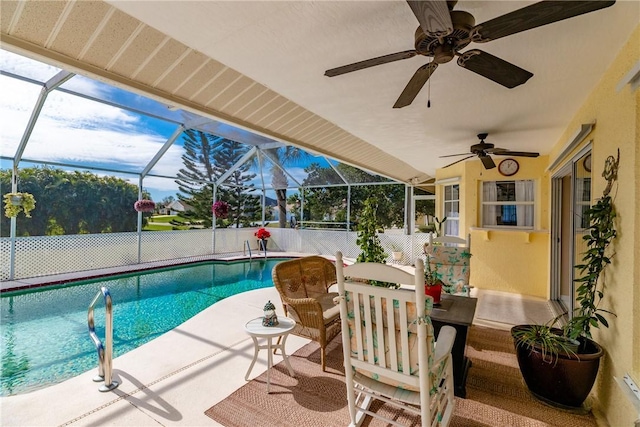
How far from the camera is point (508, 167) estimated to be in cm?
590

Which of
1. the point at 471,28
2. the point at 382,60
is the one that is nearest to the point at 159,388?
the point at 382,60

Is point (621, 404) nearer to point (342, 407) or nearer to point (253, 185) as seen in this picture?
point (342, 407)

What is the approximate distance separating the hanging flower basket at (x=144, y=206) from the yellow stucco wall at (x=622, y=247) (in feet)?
31.1

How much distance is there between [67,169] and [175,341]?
6711 millimetres

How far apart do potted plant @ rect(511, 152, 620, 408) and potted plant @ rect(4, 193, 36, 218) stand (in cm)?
871

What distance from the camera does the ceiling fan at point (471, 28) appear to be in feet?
4.08

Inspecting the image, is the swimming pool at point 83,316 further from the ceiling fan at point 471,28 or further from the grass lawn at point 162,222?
the ceiling fan at point 471,28

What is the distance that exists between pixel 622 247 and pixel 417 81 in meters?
1.80

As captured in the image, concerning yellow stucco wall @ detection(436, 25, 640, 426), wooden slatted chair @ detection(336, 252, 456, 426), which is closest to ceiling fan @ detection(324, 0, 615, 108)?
yellow stucco wall @ detection(436, 25, 640, 426)

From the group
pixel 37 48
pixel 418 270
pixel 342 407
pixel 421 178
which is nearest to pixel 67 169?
pixel 37 48

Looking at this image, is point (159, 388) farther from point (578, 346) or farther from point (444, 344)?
point (578, 346)

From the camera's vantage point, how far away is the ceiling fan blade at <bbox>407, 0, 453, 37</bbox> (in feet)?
3.98

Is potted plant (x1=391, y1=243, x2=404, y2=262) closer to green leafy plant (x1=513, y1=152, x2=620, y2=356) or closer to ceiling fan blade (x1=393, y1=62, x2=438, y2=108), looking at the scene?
green leafy plant (x1=513, y1=152, x2=620, y2=356)

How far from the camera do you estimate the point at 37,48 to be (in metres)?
1.83
